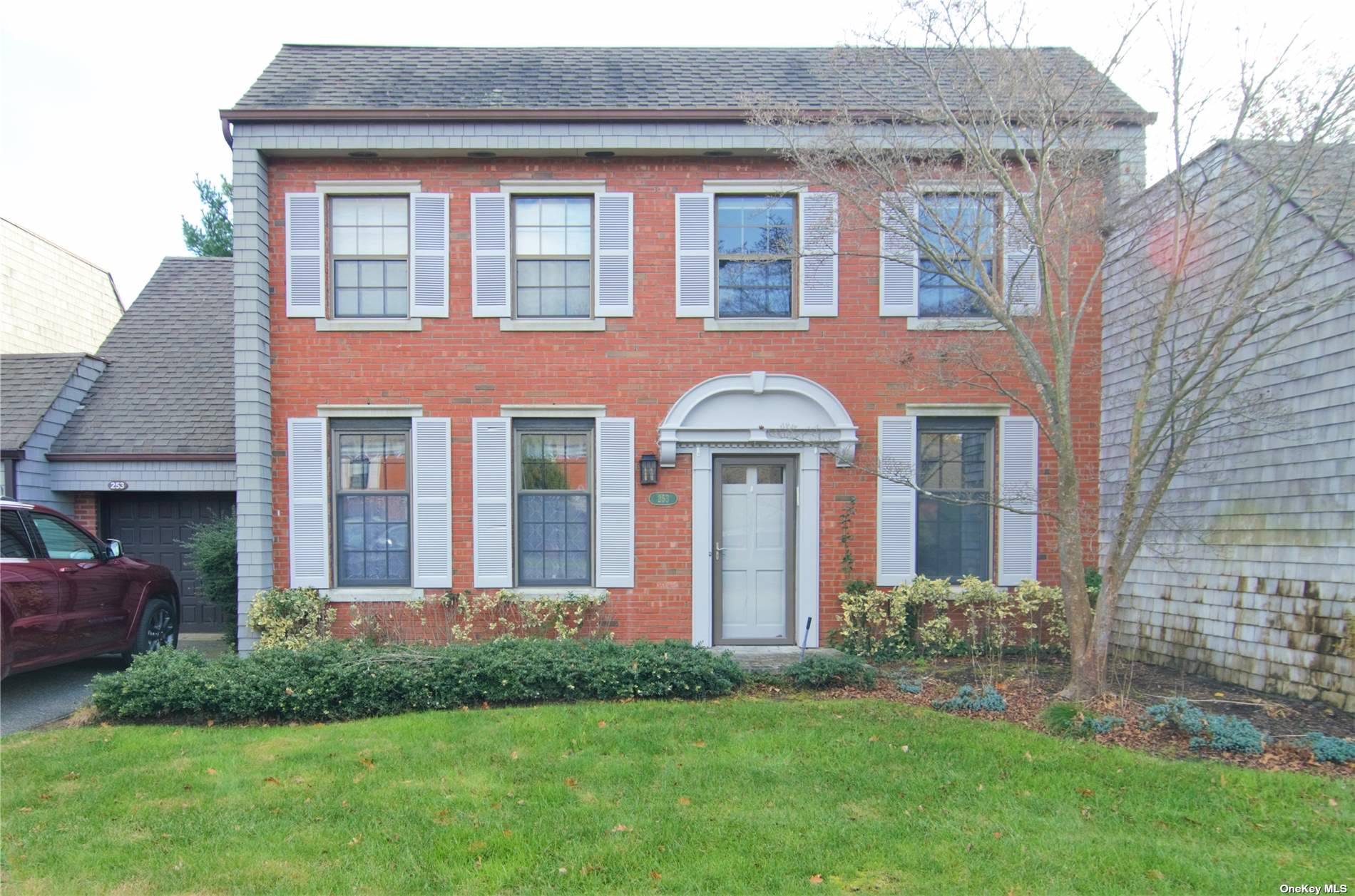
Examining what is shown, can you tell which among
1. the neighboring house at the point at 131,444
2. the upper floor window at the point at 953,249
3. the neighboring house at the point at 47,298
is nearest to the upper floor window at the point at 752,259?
the upper floor window at the point at 953,249

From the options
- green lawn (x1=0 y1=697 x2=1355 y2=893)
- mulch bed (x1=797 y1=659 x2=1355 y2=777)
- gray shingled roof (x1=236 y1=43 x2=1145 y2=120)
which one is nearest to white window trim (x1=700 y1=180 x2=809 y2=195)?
gray shingled roof (x1=236 y1=43 x2=1145 y2=120)

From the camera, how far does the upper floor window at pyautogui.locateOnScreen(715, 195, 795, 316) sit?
888 cm

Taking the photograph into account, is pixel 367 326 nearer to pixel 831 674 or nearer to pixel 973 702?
pixel 831 674

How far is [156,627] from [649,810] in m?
6.97

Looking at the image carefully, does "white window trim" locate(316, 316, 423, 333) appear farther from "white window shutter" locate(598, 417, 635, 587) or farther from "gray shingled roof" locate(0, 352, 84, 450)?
"gray shingled roof" locate(0, 352, 84, 450)

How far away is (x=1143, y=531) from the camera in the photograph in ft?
20.7

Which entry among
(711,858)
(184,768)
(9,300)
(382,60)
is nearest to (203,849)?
(184,768)

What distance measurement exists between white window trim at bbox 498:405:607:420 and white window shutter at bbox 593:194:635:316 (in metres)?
1.03

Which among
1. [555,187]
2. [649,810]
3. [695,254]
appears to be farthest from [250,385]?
[649,810]

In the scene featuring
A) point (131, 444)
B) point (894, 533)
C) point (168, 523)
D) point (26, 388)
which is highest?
point (26, 388)

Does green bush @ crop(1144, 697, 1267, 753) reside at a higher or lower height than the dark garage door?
lower

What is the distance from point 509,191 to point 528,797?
20.9ft

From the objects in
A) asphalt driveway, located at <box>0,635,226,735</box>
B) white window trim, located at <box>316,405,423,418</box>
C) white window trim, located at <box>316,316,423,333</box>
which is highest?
white window trim, located at <box>316,316,423,333</box>

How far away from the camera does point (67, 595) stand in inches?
292
